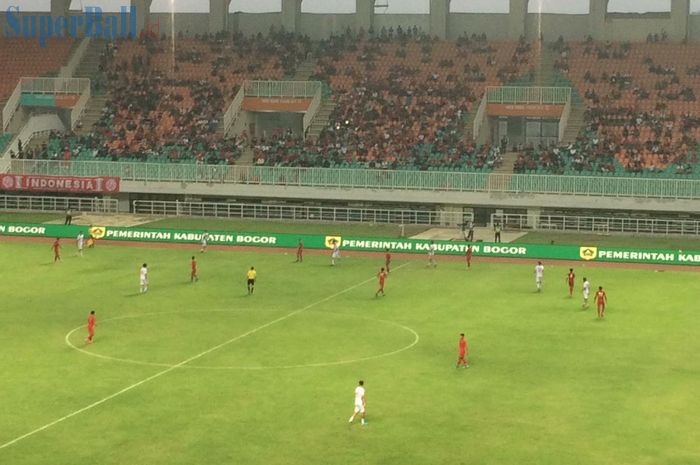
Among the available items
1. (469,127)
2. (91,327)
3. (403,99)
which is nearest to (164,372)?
(91,327)

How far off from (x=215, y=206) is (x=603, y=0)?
32618 mm

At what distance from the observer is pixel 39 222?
84.4m

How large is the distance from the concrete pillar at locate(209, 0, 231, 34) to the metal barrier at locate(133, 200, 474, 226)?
20.9m

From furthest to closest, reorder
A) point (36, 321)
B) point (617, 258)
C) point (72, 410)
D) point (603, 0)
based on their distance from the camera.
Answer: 1. point (603, 0)
2. point (617, 258)
3. point (36, 321)
4. point (72, 410)

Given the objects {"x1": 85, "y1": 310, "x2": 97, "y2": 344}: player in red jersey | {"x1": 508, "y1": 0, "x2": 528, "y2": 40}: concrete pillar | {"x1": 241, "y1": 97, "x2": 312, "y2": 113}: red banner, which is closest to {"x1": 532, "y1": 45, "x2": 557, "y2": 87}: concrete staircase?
{"x1": 508, "y1": 0, "x2": 528, "y2": 40}: concrete pillar

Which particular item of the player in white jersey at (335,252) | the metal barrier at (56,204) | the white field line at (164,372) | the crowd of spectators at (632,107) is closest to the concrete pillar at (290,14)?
the crowd of spectators at (632,107)

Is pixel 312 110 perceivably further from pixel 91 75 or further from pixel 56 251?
pixel 56 251

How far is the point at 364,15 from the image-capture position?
334 ft

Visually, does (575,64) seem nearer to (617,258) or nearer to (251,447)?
(617,258)

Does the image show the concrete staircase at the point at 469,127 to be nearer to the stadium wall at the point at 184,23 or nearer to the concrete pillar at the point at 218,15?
the concrete pillar at the point at 218,15

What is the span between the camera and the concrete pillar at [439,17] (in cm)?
10012

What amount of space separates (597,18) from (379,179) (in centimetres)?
2421

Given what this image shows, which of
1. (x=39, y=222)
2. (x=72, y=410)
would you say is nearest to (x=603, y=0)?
(x=39, y=222)

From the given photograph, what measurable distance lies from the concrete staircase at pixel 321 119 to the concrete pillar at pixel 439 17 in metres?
11.1
